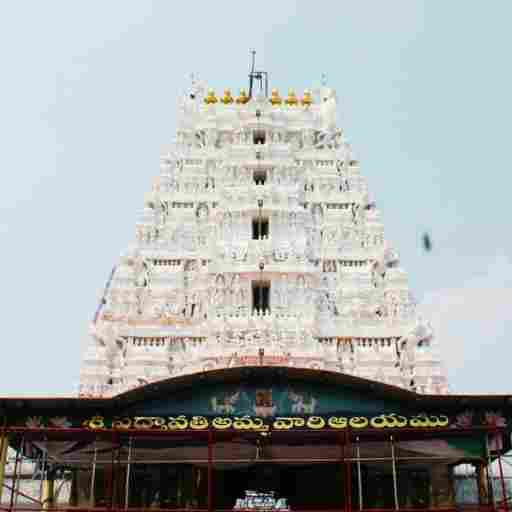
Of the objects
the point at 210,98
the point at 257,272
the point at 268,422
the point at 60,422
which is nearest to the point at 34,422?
the point at 60,422

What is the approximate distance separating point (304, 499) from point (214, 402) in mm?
4751

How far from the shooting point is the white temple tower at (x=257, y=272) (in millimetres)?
23703

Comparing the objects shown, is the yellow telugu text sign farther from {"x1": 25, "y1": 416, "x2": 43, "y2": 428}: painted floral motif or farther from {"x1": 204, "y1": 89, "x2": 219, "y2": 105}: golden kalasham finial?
{"x1": 204, "y1": 89, "x2": 219, "y2": 105}: golden kalasham finial

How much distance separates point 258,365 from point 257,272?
30.9 feet

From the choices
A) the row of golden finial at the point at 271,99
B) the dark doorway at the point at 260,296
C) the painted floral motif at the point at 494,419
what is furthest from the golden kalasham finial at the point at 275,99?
the painted floral motif at the point at 494,419

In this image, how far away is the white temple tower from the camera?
933 inches

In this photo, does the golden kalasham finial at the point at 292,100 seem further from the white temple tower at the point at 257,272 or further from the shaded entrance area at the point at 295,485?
the shaded entrance area at the point at 295,485

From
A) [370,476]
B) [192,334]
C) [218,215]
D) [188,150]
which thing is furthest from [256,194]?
[370,476]

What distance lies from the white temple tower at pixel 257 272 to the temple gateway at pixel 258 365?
0.21 ft

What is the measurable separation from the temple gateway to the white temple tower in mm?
65

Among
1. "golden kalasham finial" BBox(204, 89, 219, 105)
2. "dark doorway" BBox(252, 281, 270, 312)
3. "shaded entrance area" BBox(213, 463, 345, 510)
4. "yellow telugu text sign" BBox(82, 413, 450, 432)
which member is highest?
"golden kalasham finial" BBox(204, 89, 219, 105)

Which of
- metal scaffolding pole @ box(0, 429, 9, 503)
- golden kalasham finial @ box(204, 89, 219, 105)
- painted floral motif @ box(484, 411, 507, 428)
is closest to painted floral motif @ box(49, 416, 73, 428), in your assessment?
metal scaffolding pole @ box(0, 429, 9, 503)

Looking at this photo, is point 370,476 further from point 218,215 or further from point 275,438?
point 218,215

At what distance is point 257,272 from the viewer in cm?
2566
